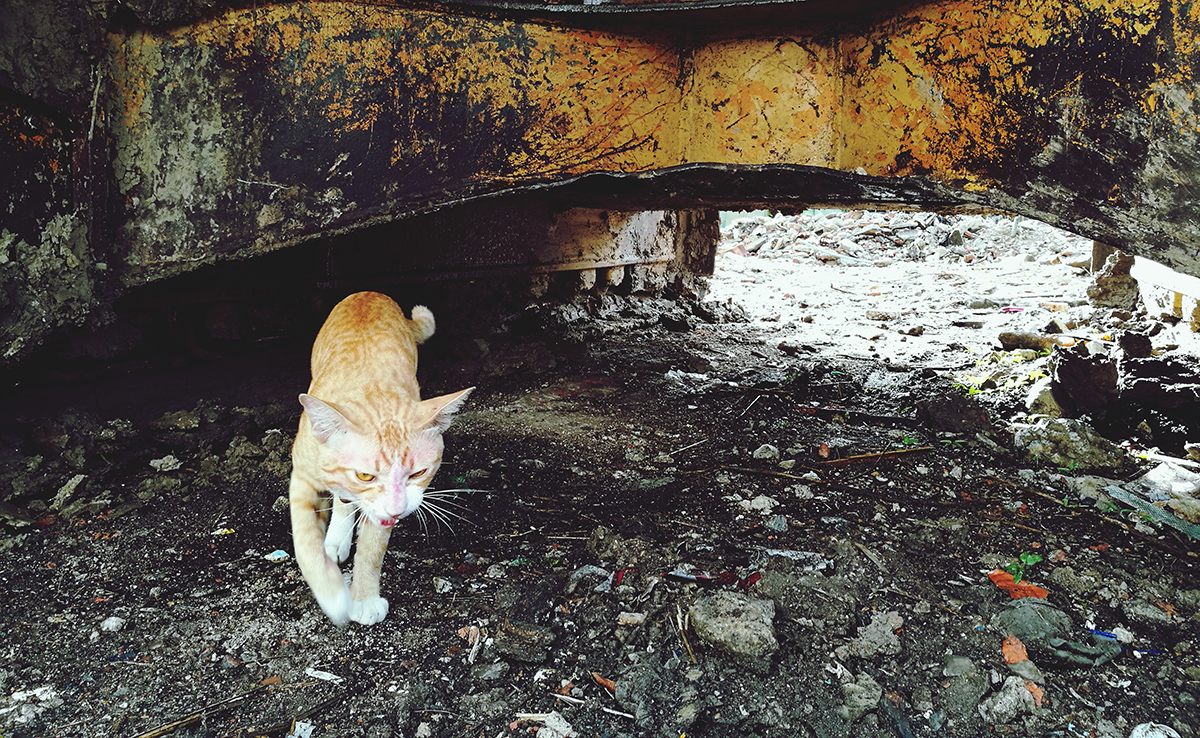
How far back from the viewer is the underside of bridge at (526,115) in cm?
193

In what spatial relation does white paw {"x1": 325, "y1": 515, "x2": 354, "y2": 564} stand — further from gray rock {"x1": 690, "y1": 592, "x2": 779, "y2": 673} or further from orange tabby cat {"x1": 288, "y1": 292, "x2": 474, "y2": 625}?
gray rock {"x1": 690, "y1": 592, "x2": 779, "y2": 673}

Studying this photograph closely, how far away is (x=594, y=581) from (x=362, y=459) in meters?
0.84

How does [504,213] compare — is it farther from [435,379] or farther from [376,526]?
[376,526]

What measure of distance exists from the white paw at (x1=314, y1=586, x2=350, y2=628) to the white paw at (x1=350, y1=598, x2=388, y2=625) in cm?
3

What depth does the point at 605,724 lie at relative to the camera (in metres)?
1.79

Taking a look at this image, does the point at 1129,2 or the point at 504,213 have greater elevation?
the point at 1129,2

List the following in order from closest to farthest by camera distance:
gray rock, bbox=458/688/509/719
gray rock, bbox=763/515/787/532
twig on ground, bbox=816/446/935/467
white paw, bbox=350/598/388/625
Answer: gray rock, bbox=458/688/509/719
white paw, bbox=350/598/388/625
gray rock, bbox=763/515/787/532
twig on ground, bbox=816/446/935/467

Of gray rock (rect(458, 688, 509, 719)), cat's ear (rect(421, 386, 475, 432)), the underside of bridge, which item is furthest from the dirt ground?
the underside of bridge

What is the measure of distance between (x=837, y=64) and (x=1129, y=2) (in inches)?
32.3

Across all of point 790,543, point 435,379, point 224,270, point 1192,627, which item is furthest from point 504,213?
point 1192,627

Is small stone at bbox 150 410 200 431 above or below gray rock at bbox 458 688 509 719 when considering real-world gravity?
below

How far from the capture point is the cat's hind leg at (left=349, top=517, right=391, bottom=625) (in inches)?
85.7

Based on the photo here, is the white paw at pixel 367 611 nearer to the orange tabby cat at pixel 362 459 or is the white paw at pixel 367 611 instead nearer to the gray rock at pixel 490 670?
the orange tabby cat at pixel 362 459

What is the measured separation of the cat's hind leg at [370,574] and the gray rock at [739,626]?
3.08 feet
